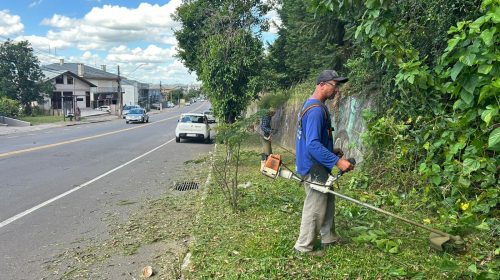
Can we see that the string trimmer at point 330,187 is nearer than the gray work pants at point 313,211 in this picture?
Yes

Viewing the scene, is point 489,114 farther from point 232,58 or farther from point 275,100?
point 275,100

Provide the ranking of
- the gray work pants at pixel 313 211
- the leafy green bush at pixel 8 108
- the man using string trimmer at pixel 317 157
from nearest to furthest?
the man using string trimmer at pixel 317 157 < the gray work pants at pixel 313 211 < the leafy green bush at pixel 8 108

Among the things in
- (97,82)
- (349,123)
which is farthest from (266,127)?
(97,82)

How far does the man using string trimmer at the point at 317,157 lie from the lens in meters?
4.18

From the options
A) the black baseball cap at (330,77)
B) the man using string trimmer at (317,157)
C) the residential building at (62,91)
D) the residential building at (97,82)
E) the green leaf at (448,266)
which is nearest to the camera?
the green leaf at (448,266)

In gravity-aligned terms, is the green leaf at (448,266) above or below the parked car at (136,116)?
above

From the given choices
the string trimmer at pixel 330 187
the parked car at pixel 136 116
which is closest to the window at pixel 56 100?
the parked car at pixel 136 116

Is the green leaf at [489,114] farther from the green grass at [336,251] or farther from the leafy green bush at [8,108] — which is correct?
the leafy green bush at [8,108]

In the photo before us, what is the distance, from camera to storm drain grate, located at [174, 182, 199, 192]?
9.66 m

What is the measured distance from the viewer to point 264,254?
15.2 ft

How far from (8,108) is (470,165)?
1894 inches

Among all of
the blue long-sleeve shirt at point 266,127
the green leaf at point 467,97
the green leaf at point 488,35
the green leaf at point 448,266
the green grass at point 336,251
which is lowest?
the green grass at point 336,251

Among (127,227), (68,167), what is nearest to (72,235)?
(127,227)

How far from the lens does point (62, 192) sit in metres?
9.23
